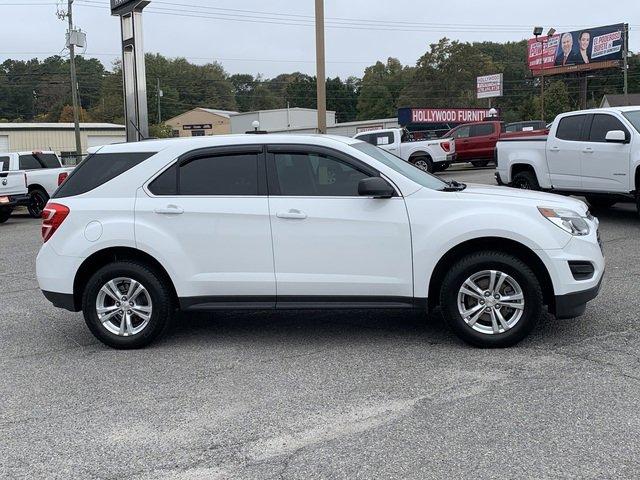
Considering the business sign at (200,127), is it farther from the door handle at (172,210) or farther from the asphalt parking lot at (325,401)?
the door handle at (172,210)

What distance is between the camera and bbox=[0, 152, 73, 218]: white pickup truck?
58.9 feet

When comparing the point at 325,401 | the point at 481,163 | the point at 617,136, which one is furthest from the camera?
the point at 481,163

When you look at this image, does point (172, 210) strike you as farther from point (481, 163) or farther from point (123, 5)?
point (481, 163)

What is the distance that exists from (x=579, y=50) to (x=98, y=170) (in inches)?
2508

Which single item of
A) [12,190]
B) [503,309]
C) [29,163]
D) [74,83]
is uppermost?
[74,83]

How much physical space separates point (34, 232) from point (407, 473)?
44.2 feet

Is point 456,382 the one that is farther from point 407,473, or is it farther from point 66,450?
point 66,450

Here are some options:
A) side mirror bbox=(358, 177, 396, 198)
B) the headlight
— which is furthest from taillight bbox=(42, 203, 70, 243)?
the headlight

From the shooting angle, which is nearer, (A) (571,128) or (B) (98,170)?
(B) (98,170)

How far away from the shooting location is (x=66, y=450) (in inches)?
152

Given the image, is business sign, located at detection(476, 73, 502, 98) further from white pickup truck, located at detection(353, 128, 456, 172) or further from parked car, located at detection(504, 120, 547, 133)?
white pickup truck, located at detection(353, 128, 456, 172)

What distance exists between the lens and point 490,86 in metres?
57.6

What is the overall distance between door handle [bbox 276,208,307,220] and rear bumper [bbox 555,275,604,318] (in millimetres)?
2124

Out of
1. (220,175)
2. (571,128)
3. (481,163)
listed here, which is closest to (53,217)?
(220,175)
